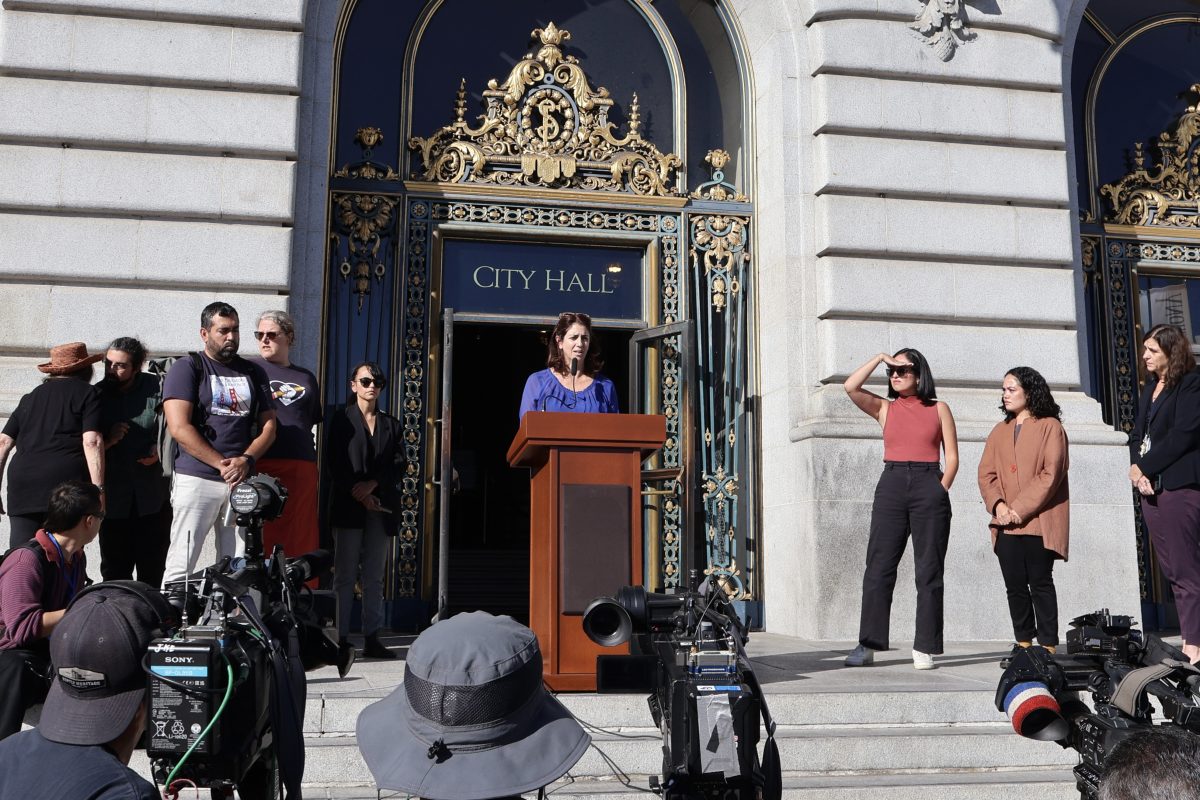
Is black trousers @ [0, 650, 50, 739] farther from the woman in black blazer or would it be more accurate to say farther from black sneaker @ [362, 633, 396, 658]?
the woman in black blazer

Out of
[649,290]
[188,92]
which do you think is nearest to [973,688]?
[649,290]

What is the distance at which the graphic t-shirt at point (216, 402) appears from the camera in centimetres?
693

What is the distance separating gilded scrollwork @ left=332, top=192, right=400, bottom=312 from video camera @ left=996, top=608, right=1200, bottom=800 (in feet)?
26.0

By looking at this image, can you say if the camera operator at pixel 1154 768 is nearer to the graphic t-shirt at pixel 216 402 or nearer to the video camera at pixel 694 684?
the video camera at pixel 694 684

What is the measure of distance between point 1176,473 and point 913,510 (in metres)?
1.59

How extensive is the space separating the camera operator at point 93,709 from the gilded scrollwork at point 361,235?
7257mm

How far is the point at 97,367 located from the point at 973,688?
6716mm

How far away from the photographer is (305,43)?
10.1m

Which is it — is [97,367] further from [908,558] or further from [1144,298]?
[1144,298]

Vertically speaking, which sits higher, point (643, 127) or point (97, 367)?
point (643, 127)

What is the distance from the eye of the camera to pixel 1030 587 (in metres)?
7.93

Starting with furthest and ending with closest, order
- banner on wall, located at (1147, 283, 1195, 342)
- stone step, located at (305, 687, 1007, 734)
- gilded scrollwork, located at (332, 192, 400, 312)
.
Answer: banner on wall, located at (1147, 283, 1195, 342) → gilded scrollwork, located at (332, 192, 400, 312) → stone step, located at (305, 687, 1007, 734)

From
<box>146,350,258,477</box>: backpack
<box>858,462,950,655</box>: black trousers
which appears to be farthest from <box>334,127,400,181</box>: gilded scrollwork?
<box>858,462,950,655</box>: black trousers

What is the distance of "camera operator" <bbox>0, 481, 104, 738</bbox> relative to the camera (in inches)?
194
